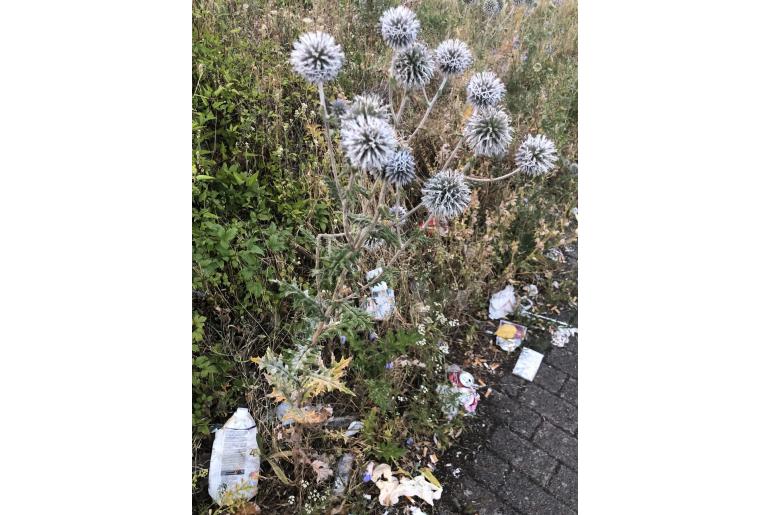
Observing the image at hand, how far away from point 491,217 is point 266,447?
149 centimetres

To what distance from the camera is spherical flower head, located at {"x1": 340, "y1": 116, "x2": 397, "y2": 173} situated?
1242 millimetres

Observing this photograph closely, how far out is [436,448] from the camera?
6.44 ft

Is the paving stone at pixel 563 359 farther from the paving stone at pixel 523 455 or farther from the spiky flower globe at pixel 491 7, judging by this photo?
the spiky flower globe at pixel 491 7

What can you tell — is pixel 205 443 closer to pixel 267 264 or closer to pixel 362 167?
pixel 267 264

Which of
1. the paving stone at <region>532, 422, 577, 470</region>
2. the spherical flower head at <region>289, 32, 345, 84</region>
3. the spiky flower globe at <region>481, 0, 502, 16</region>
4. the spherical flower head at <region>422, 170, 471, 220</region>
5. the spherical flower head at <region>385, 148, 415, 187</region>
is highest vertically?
the spiky flower globe at <region>481, 0, 502, 16</region>

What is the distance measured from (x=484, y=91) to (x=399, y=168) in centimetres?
39

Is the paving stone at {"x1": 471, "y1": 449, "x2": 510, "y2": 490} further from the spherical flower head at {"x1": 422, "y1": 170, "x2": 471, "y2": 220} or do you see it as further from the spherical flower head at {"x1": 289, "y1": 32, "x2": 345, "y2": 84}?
the spherical flower head at {"x1": 289, "y1": 32, "x2": 345, "y2": 84}

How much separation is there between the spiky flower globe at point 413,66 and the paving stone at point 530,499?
1434mm

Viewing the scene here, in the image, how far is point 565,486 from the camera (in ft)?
6.16

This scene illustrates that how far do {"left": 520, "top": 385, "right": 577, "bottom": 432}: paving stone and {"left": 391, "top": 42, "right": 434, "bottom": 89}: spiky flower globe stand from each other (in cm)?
134

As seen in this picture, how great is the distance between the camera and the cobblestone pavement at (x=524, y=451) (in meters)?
1.85

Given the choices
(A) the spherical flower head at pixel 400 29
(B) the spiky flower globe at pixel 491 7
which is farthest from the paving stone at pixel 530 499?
(B) the spiky flower globe at pixel 491 7

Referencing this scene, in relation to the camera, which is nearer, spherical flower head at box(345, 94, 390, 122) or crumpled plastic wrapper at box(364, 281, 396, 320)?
spherical flower head at box(345, 94, 390, 122)

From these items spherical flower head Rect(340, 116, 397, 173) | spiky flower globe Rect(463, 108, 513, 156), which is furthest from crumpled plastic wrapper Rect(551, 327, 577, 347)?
spherical flower head Rect(340, 116, 397, 173)
